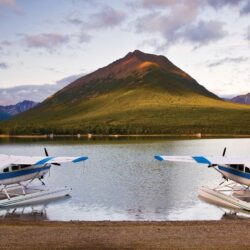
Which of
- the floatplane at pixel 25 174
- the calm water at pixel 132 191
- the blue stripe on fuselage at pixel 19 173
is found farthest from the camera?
the floatplane at pixel 25 174

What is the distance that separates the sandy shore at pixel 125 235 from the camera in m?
13.8

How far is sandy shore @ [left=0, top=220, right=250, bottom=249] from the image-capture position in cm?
1379

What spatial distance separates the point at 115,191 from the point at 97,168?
14305 mm

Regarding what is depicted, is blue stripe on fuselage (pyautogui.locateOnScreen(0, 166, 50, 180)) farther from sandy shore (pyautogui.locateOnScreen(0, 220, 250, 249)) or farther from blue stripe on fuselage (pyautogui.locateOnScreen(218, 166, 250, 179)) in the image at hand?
blue stripe on fuselage (pyautogui.locateOnScreen(218, 166, 250, 179))

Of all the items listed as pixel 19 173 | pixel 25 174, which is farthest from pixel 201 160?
pixel 19 173

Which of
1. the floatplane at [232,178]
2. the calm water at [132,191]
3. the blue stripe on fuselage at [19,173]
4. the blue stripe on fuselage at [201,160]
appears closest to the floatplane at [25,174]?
the blue stripe on fuselage at [19,173]

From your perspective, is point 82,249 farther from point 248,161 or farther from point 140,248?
point 248,161

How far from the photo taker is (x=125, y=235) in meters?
15.2

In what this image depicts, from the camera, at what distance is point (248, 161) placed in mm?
24094

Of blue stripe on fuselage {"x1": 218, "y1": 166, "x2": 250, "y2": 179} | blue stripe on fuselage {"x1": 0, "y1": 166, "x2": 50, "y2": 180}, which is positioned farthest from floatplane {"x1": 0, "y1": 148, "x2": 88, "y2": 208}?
blue stripe on fuselage {"x1": 218, "y1": 166, "x2": 250, "y2": 179}

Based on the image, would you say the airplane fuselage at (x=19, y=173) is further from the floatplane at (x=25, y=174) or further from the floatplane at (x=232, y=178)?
the floatplane at (x=232, y=178)

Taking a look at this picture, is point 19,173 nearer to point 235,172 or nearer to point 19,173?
point 19,173

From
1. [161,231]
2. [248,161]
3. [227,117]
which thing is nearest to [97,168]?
[248,161]

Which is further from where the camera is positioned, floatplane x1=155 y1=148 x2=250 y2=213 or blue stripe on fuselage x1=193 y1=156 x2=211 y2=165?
blue stripe on fuselage x1=193 y1=156 x2=211 y2=165
